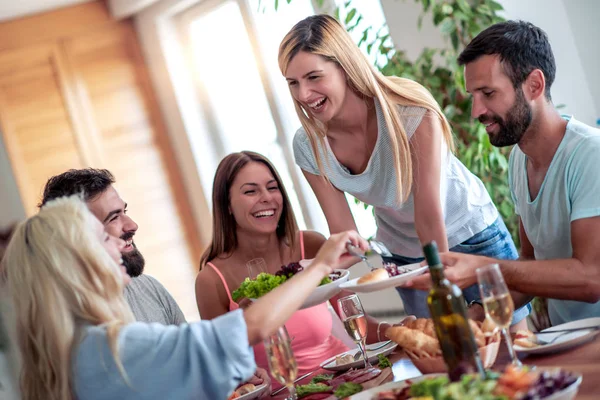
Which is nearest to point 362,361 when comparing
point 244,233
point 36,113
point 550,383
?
point 550,383

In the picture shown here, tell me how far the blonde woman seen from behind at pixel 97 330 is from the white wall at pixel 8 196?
389 cm

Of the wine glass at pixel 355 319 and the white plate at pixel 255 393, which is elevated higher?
the wine glass at pixel 355 319

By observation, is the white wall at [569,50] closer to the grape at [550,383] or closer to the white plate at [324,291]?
the white plate at [324,291]

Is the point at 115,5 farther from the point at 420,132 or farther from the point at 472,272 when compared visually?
the point at 472,272

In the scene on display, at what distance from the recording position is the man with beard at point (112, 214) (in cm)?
256

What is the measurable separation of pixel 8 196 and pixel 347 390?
4.48 meters

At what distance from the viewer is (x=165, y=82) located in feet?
20.1

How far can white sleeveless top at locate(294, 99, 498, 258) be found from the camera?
2.32 metres

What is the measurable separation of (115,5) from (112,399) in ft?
17.0

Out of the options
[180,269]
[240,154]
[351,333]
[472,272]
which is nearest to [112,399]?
[351,333]

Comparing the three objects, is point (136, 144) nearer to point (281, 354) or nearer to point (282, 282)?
point (282, 282)

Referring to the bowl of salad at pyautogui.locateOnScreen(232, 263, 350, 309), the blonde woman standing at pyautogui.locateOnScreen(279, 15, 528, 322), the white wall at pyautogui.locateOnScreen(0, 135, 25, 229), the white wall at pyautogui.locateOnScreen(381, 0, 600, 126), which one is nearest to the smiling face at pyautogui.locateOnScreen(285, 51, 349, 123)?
the blonde woman standing at pyautogui.locateOnScreen(279, 15, 528, 322)

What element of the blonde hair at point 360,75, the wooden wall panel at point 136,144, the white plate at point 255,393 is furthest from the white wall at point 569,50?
the wooden wall panel at point 136,144

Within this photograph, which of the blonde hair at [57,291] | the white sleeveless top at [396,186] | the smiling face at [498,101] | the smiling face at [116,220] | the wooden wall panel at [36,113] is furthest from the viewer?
the wooden wall panel at [36,113]
